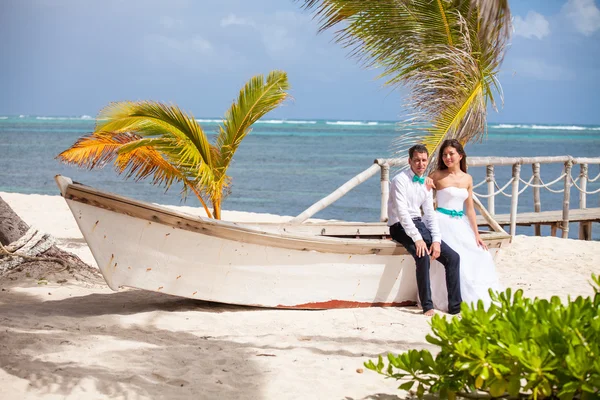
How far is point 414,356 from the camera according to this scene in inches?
136

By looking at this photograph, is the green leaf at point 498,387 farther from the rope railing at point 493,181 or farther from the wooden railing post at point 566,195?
the wooden railing post at point 566,195

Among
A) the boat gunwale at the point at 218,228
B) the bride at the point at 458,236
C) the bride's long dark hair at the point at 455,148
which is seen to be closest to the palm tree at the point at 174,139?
the boat gunwale at the point at 218,228

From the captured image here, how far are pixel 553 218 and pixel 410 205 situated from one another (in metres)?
6.61

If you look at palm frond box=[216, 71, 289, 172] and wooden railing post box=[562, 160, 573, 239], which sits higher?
palm frond box=[216, 71, 289, 172]

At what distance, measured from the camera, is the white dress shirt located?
621 cm

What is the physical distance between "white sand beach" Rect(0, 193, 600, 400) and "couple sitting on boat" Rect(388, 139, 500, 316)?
1.11 feet

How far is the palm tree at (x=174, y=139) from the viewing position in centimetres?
756

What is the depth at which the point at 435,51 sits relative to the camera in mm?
8711

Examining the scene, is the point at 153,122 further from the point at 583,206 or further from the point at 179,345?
the point at 583,206

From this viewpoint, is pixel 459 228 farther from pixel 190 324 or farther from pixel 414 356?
pixel 414 356

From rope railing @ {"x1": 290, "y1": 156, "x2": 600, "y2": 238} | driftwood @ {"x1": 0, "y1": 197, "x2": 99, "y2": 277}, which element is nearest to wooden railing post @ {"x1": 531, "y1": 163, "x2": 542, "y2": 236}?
rope railing @ {"x1": 290, "y1": 156, "x2": 600, "y2": 238}

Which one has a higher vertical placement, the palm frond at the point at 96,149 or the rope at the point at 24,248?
the palm frond at the point at 96,149

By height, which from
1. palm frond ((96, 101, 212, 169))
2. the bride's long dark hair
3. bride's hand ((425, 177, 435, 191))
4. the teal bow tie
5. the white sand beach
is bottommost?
the white sand beach

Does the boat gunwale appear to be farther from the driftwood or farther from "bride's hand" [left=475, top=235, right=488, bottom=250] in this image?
the driftwood
